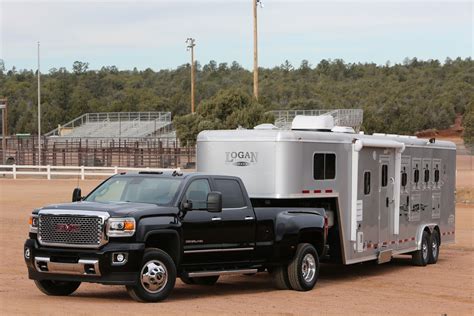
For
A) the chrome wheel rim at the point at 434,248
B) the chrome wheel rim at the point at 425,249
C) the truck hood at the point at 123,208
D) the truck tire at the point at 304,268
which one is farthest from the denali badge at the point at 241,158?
the chrome wheel rim at the point at 434,248

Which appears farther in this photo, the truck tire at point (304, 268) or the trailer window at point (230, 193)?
the truck tire at point (304, 268)

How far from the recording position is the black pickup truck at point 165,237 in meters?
13.6

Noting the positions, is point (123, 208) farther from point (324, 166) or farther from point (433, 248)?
point (433, 248)

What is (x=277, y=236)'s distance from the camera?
52.6 feet

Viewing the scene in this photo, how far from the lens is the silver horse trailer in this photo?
16.8 m

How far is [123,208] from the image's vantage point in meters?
14.0

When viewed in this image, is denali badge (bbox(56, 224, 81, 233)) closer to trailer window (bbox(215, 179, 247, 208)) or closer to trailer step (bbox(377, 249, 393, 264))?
trailer window (bbox(215, 179, 247, 208))

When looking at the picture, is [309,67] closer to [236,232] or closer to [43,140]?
[43,140]

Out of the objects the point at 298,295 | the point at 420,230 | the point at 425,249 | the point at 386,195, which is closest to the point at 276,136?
the point at 298,295

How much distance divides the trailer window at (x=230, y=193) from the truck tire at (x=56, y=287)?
252 centimetres

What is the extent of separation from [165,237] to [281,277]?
2839mm

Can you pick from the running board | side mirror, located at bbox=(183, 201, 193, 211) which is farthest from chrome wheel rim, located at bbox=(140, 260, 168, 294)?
side mirror, located at bbox=(183, 201, 193, 211)

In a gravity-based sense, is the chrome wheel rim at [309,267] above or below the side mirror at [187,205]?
below

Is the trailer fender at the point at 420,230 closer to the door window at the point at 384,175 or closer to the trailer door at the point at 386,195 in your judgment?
the trailer door at the point at 386,195
